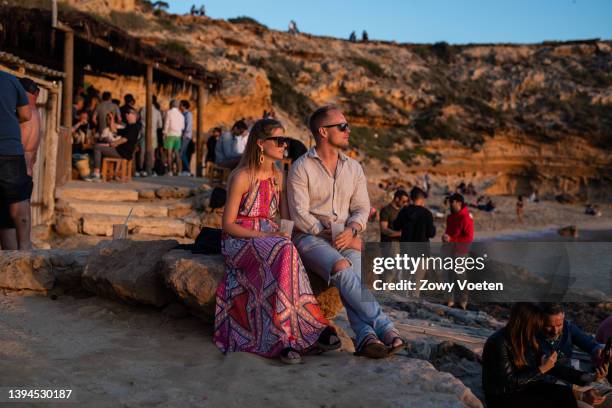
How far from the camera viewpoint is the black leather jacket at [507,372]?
12.1 ft

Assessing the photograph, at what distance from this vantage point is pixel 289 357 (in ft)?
11.6

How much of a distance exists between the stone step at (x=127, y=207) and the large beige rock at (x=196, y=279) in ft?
17.7

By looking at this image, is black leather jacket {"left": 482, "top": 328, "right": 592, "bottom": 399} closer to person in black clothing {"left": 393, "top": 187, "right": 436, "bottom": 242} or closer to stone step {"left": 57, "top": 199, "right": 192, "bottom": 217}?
person in black clothing {"left": 393, "top": 187, "right": 436, "bottom": 242}

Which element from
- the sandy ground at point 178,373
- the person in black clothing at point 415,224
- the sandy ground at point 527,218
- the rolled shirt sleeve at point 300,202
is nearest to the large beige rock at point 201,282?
the sandy ground at point 178,373

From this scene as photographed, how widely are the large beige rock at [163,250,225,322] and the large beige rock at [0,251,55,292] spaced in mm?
1287

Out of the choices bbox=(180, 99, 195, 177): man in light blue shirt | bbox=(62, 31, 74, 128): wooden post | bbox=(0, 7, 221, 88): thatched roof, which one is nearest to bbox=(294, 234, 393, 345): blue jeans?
bbox=(62, 31, 74, 128): wooden post

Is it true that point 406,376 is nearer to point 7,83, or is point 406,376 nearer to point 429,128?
point 7,83

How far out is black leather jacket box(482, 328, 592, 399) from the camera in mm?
3684

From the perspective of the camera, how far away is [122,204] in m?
9.65

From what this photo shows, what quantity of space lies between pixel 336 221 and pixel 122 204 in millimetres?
6318

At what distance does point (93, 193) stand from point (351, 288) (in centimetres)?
718

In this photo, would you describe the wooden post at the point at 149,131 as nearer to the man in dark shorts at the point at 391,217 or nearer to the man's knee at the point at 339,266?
the man in dark shorts at the point at 391,217

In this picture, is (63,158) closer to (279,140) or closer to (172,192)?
(172,192)

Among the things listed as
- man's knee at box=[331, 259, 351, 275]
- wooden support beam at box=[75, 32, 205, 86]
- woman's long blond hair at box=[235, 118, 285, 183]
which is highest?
wooden support beam at box=[75, 32, 205, 86]
